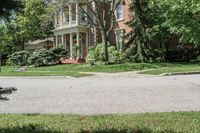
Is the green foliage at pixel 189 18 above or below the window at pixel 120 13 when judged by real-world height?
below

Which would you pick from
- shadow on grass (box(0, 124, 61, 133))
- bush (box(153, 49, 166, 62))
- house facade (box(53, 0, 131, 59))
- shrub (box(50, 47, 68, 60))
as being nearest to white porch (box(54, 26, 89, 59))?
house facade (box(53, 0, 131, 59))

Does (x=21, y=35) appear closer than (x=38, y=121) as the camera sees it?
No

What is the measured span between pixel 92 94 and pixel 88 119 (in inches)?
241

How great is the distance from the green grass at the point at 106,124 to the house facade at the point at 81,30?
33417mm

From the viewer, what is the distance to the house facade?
44.1 metres

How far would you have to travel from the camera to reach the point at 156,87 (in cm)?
1705

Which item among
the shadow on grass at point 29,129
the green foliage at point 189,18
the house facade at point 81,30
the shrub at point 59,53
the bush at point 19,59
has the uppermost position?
the house facade at point 81,30

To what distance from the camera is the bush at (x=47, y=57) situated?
4356 centimetres

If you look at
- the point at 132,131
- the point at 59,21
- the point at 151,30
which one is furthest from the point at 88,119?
the point at 59,21

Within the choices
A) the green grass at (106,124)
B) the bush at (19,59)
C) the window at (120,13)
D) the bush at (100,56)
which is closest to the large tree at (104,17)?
the window at (120,13)

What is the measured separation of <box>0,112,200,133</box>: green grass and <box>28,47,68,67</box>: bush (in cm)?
3369

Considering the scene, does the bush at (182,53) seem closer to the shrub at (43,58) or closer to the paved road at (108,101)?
the shrub at (43,58)

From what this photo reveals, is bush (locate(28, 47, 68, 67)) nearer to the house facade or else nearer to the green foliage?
the house facade

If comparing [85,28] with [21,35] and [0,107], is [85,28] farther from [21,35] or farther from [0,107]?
[0,107]
